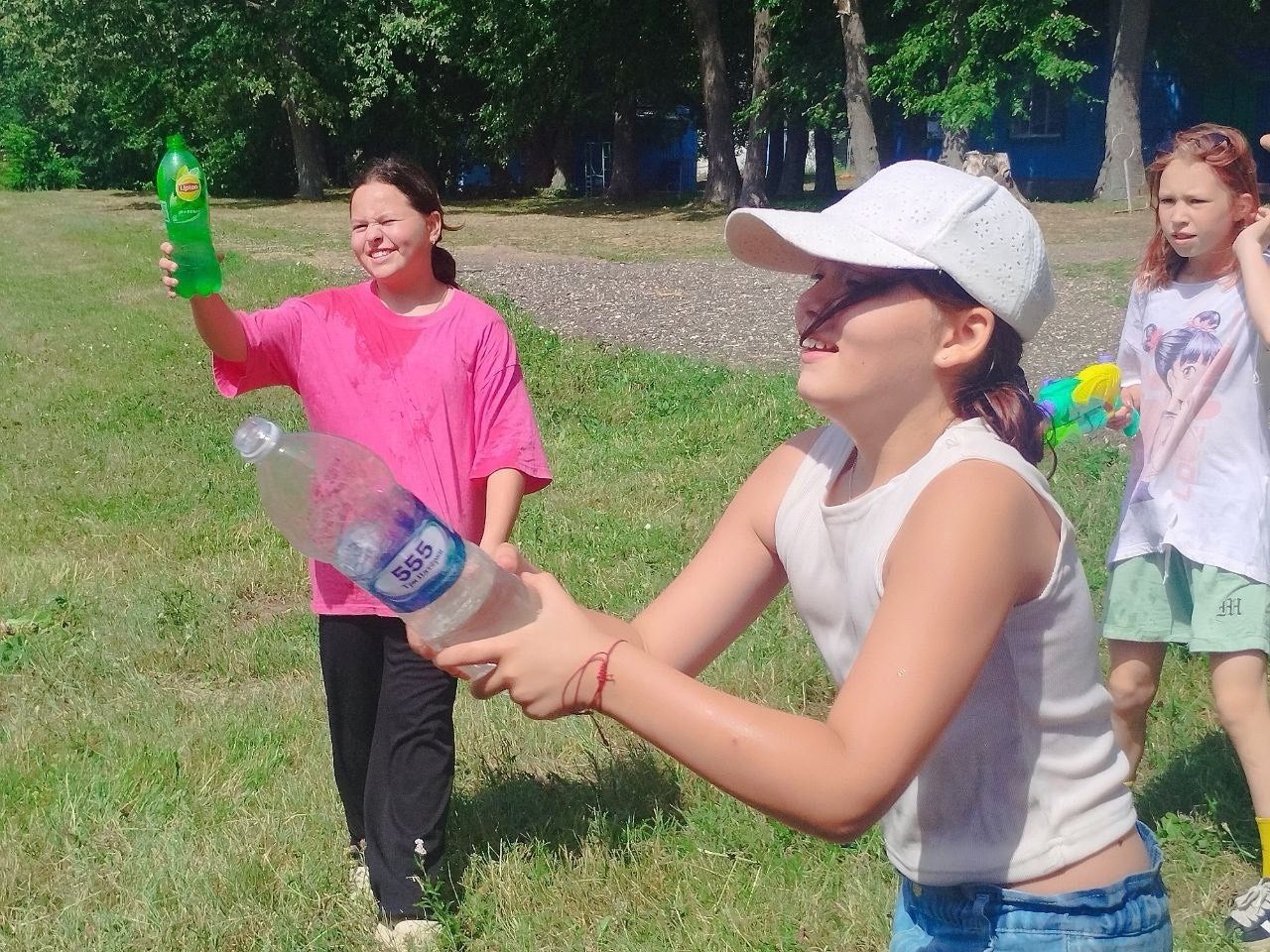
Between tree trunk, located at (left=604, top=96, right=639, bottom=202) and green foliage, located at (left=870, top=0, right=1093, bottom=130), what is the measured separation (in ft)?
37.9

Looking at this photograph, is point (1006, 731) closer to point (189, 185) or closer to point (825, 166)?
point (189, 185)

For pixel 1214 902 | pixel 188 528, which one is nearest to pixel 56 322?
pixel 188 528

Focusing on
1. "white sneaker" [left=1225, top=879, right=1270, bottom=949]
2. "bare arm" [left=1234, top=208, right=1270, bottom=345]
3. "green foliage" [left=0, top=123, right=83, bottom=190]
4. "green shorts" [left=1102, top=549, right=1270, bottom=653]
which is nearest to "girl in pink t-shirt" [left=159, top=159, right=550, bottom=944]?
"green shorts" [left=1102, top=549, right=1270, bottom=653]

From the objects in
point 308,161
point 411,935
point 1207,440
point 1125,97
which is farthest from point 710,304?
point 308,161

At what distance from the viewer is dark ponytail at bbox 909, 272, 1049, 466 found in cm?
183

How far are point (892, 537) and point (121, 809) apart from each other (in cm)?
324

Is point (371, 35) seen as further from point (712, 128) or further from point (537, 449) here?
point (537, 449)

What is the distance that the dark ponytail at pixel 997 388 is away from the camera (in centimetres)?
183

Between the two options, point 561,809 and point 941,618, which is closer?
point 941,618

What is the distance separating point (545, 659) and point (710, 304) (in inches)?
503

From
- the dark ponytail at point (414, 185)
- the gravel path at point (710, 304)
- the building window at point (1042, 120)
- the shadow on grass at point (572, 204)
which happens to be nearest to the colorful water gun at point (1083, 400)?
the dark ponytail at point (414, 185)

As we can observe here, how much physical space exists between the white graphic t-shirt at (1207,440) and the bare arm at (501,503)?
5.65ft

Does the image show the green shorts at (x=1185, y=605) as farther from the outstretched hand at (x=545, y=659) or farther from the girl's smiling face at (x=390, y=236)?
the outstretched hand at (x=545, y=659)

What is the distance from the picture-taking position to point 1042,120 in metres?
34.0
